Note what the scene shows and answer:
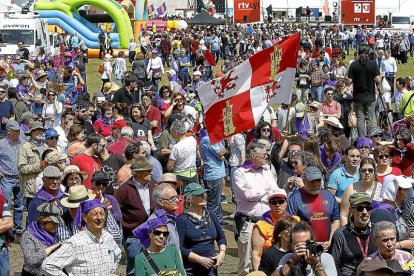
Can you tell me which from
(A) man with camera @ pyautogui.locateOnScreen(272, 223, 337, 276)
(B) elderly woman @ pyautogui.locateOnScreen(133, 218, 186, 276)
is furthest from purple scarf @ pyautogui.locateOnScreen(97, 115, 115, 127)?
(A) man with camera @ pyautogui.locateOnScreen(272, 223, 337, 276)

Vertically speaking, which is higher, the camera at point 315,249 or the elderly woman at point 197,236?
the camera at point 315,249

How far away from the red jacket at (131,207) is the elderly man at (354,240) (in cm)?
216

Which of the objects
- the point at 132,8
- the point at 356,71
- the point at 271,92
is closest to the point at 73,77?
the point at 356,71

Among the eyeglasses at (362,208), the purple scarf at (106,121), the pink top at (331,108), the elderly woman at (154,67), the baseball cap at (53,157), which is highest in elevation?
the eyeglasses at (362,208)

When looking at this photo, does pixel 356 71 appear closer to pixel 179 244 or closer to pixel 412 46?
pixel 179 244

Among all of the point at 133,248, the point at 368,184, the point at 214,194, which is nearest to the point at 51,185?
the point at 133,248

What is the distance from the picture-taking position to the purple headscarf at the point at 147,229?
717 cm

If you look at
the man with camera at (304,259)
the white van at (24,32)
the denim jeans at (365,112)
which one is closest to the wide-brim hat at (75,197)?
the man with camera at (304,259)

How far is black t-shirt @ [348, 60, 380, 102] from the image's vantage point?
16656 millimetres

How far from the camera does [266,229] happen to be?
7.95 meters

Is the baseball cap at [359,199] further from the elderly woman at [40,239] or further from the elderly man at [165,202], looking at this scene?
the elderly woman at [40,239]

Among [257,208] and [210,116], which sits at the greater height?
[210,116]

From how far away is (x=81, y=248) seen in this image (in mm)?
6996

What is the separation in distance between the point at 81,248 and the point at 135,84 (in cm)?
1096
